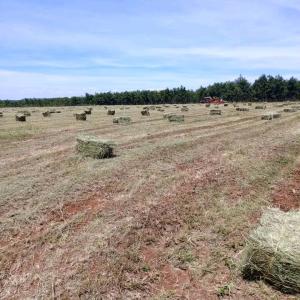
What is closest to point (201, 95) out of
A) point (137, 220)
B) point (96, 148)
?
point (96, 148)

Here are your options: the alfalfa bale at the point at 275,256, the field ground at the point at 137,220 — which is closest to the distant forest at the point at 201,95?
the field ground at the point at 137,220

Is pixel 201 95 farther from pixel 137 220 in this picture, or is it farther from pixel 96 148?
pixel 137 220

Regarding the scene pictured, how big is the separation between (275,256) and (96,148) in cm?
942

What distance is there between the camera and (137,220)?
322 inches

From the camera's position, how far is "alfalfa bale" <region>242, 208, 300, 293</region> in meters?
5.71

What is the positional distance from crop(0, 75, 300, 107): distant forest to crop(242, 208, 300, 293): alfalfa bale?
115m

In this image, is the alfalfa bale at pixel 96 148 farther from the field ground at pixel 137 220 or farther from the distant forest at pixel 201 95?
A: the distant forest at pixel 201 95

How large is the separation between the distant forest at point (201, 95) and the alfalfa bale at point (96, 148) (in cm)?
10752

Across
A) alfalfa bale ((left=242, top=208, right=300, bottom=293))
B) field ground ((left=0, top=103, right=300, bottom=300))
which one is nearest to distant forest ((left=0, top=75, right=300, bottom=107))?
field ground ((left=0, top=103, right=300, bottom=300))

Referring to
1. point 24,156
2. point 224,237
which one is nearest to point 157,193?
point 224,237

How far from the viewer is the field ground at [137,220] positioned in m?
A: 6.10

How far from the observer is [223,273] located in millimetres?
6445

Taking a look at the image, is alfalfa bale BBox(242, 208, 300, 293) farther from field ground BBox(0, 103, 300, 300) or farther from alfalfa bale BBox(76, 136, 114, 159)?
alfalfa bale BBox(76, 136, 114, 159)

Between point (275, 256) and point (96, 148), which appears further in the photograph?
point (96, 148)
